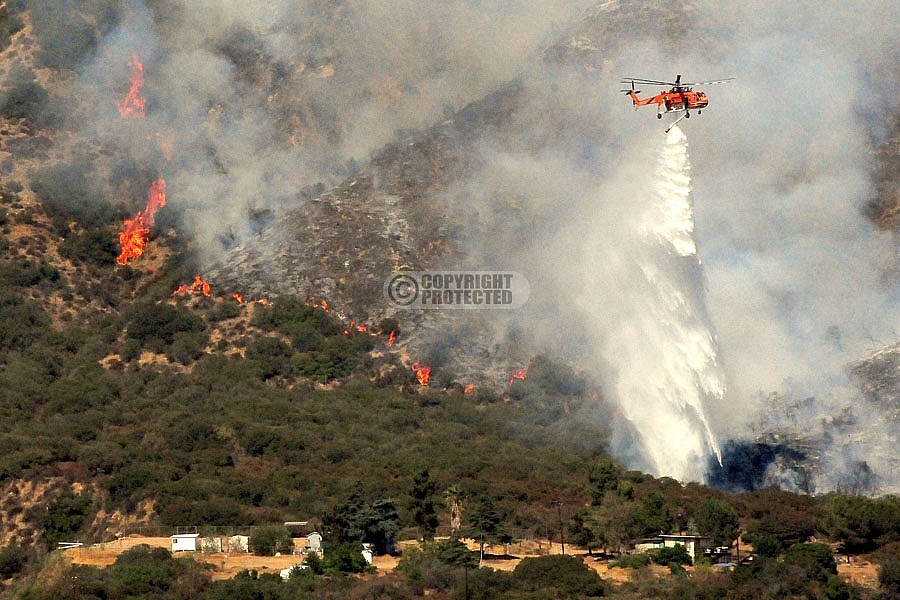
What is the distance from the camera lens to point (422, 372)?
180 m

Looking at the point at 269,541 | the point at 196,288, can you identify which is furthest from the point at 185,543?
the point at 196,288

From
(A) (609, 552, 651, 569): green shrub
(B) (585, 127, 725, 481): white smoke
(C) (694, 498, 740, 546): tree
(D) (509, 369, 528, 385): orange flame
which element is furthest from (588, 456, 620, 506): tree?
(D) (509, 369, 528, 385): orange flame

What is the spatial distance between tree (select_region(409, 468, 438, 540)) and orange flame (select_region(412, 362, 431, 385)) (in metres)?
50.3

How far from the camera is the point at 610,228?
6550 inches

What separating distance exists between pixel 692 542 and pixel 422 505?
20.5 m

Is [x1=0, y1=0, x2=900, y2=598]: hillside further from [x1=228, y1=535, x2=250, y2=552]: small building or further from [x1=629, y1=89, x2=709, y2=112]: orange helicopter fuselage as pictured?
[x1=629, y1=89, x2=709, y2=112]: orange helicopter fuselage

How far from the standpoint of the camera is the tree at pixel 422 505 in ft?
416

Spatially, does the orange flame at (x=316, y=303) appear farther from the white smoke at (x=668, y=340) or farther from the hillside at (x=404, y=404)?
the white smoke at (x=668, y=340)

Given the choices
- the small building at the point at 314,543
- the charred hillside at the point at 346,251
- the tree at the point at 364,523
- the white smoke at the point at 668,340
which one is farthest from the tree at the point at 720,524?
the charred hillside at the point at 346,251

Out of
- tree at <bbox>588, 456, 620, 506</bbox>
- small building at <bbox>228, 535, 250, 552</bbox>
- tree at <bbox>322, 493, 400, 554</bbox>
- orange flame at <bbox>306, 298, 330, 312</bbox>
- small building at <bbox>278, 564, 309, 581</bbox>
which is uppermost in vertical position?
orange flame at <bbox>306, 298, 330, 312</bbox>

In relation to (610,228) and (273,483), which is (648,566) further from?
(610,228)

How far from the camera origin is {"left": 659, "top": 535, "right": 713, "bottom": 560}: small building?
117 meters

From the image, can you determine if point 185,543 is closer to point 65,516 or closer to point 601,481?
point 65,516

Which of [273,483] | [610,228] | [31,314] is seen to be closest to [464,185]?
[610,228]
